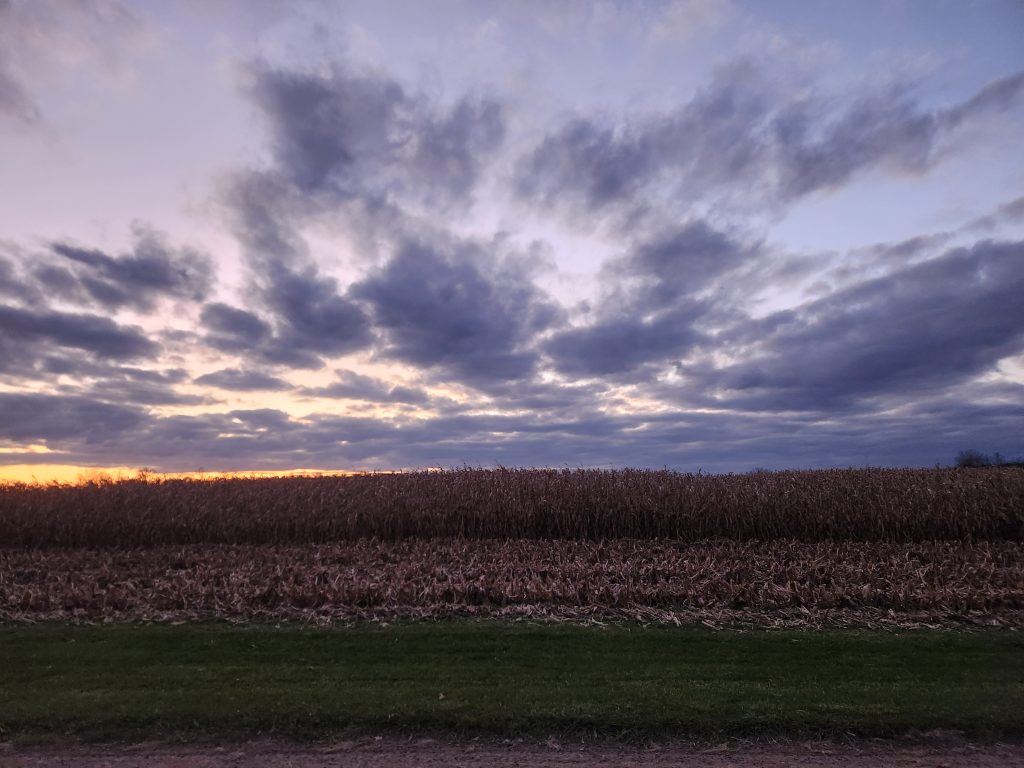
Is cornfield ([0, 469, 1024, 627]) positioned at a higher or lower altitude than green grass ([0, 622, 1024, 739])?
higher

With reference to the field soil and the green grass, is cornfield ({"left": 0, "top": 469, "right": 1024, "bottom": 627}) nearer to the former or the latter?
the green grass

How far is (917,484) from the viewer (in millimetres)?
19047

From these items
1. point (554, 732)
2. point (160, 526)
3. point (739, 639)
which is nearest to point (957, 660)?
point (739, 639)

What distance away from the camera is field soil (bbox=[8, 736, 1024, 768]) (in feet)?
20.3

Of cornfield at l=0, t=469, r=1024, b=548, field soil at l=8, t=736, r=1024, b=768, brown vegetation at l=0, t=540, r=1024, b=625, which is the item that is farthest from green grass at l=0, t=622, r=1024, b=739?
cornfield at l=0, t=469, r=1024, b=548

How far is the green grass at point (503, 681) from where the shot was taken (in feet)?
22.5

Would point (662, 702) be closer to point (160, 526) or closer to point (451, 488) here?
point (451, 488)

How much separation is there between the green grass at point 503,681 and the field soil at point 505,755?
234 millimetres

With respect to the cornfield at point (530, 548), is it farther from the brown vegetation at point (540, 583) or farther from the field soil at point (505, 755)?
the field soil at point (505, 755)

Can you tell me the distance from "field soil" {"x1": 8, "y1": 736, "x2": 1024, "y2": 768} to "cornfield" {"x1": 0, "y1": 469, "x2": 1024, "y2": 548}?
10.9 metres

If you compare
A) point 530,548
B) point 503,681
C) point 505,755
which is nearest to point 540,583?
point 530,548

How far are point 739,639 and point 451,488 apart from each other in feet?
36.7

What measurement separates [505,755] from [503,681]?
4.96ft

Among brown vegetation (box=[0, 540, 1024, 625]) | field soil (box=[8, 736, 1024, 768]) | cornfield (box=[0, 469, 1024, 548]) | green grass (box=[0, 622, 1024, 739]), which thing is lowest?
field soil (box=[8, 736, 1024, 768])
